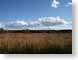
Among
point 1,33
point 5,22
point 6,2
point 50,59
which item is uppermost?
point 6,2

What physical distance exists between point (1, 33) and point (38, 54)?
68cm

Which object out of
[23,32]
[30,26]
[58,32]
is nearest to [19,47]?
[23,32]

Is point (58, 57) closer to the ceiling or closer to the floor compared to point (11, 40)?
closer to the floor

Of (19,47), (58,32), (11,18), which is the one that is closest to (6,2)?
(11,18)

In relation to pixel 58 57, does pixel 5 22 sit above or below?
above

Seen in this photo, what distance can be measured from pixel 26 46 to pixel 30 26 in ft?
1.06

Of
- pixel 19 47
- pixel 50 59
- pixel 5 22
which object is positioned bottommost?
pixel 50 59

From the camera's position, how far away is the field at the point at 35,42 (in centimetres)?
201

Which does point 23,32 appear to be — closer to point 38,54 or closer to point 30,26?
point 30,26

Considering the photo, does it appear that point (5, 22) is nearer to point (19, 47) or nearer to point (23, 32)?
point (23, 32)

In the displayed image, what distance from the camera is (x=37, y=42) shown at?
2020 mm

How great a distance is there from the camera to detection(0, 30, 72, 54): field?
6.61 feet

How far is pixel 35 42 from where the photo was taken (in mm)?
2018

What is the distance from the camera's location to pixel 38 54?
6.66 feet
